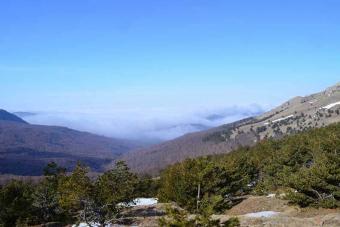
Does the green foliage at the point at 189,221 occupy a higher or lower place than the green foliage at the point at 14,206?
higher

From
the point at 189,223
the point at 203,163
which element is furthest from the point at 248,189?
the point at 189,223

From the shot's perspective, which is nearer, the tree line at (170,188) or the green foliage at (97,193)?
the green foliage at (97,193)

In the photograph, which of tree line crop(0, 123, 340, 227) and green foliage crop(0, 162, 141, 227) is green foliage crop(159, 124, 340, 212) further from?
green foliage crop(0, 162, 141, 227)

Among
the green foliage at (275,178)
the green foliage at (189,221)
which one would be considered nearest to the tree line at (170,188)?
the green foliage at (275,178)

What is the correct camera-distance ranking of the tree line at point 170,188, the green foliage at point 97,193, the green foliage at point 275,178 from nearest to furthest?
the green foliage at point 97,193, the tree line at point 170,188, the green foliage at point 275,178

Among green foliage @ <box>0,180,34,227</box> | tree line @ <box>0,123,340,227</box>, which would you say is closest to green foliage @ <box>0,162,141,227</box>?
tree line @ <box>0,123,340,227</box>

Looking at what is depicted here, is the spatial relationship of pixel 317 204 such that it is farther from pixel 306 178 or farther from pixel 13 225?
pixel 13 225

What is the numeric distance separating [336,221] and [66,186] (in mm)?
20084

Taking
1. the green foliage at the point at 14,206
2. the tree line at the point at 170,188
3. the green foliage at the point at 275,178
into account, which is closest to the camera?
the tree line at the point at 170,188

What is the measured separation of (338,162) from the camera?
4775 cm

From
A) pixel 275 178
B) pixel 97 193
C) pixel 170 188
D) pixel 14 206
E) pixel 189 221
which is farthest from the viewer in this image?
pixel 275 178

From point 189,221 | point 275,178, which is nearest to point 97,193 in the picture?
point 189,221

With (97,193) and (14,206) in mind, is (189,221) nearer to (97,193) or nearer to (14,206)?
(97,193)

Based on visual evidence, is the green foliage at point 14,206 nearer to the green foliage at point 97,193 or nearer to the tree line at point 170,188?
the tree line at point 170,188
